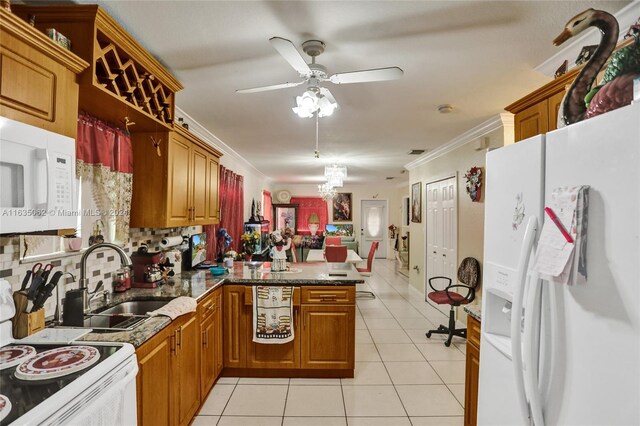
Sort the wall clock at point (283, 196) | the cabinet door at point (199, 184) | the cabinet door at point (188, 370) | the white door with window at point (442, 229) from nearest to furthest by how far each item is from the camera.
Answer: the cabinet door at point (188, 370)
the cabinet door at point (199, 184)
the white door with window at point (442, 229)
the wall clock at point (283, 196)

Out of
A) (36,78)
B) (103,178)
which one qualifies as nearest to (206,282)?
(103,178)

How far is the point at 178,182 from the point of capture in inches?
105

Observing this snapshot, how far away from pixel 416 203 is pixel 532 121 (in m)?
4.11

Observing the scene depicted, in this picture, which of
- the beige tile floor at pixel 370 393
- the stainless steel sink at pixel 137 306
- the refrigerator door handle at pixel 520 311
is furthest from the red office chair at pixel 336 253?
the refrigerator door handle at pixel 520 311

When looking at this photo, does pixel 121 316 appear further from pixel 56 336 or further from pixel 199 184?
pixel 199 184

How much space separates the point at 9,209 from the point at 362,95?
243cm

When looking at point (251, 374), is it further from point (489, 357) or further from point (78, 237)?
point (489, 357)

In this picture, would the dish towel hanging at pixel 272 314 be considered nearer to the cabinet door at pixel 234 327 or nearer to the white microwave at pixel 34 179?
the cabinet door at pixel 234 327

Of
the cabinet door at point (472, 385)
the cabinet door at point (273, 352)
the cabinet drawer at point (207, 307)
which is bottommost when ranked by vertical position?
the cabinet door at point (273, 352)

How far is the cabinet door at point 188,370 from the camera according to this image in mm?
1987

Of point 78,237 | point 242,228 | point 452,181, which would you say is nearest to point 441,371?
point 452,181

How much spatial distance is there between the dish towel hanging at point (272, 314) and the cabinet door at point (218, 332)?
0.30 m

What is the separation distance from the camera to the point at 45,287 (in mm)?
1560

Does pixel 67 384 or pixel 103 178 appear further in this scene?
pixel 103 178
